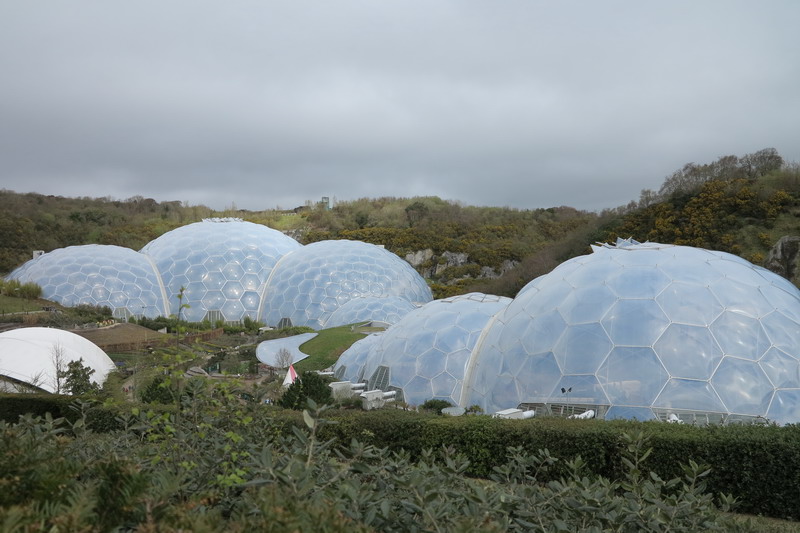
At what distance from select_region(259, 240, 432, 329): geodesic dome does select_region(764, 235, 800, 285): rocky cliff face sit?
60.9 ft

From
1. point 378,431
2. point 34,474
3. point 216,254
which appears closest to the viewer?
point 34,474

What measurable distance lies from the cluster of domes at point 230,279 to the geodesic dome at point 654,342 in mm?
17329

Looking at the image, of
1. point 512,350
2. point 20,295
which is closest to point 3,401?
point 512,350

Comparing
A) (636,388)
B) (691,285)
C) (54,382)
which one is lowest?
(54,382)

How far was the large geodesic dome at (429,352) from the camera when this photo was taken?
14.1 metres

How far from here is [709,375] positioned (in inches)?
404

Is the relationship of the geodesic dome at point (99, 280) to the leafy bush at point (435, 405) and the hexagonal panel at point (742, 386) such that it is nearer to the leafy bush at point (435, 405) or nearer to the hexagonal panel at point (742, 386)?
the leafy bush at point (435, 405)

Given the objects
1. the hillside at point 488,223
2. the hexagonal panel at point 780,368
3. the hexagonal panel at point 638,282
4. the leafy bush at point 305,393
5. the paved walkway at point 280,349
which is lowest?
the paved walkway at point 280,349

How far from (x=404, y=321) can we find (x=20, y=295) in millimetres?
23336

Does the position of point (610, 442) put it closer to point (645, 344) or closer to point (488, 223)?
point (645, 344)

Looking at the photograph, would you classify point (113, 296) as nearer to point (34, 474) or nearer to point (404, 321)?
point (404, 321)

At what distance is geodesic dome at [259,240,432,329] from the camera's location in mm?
32625

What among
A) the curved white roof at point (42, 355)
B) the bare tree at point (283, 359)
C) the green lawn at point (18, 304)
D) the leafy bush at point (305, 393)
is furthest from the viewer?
the green lawn at point (18, 304)

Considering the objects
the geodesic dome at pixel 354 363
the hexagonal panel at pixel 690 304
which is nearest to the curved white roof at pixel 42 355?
the geodesic dome at pixel 354 363
